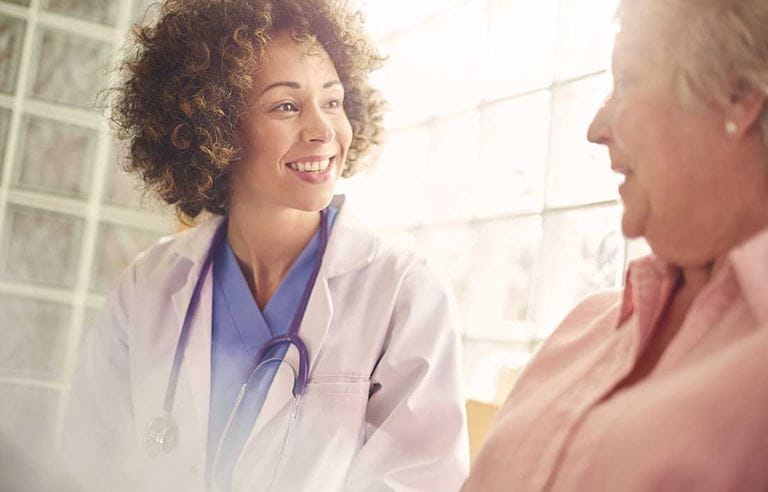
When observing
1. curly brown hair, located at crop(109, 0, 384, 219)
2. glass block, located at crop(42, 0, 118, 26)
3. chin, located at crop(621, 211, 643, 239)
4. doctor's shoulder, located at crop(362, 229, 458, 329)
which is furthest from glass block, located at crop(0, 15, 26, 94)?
chin, located at crop(621, 211, 643, 239)

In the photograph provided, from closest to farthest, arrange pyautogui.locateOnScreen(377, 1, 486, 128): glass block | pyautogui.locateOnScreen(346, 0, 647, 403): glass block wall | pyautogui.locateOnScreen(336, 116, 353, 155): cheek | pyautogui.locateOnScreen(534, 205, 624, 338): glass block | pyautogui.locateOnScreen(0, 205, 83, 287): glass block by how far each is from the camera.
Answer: pyautogui.locateOnScreen(336, 116, 353, 155): cheek, pyautogui.locateOnScreen(534, 205, 624, 338): glass block, pyautogui.locateOnScreen(346, 0, 647, 403): glass block wall, pyautogui.locateOnScreen(377, 1, 486, 128): glass block, pyautogui.locateOnScreen(0, 205, 83, 287): glass block

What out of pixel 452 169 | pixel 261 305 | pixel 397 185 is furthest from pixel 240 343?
pixel 397 185

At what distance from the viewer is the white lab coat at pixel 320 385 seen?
140cm

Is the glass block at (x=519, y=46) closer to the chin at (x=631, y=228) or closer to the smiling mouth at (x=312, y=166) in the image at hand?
the smiling mouth at (x=312, y=166)

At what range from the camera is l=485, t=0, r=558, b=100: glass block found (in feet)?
7.23

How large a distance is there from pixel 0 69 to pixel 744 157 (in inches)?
102

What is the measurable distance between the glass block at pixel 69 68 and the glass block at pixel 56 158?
87 mm

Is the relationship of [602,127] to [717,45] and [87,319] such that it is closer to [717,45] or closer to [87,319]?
[717,45]

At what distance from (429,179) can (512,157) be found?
39 centimetres

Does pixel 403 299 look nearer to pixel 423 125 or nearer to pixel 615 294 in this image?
pixel 615 294

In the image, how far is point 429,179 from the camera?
2625 millimetres

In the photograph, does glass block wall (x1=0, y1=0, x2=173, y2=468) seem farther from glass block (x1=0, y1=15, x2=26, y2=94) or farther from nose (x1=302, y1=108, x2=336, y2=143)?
nose (x1=302, y1=108, x2=336, y2=143)

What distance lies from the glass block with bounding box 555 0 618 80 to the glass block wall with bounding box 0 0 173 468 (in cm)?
139

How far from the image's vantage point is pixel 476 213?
238cm
